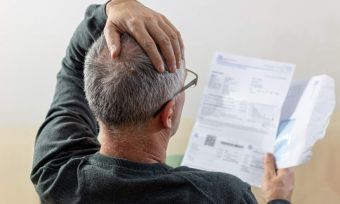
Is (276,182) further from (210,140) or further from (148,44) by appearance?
(148,44)

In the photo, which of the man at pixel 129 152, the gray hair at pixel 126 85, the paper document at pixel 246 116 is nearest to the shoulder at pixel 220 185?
the man at pixel 129 152

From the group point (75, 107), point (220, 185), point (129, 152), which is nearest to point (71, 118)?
point (75, 107)

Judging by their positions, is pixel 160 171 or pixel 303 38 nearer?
pixel 160 171

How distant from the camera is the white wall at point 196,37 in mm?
1366

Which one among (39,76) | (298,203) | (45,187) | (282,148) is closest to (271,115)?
(282,148)

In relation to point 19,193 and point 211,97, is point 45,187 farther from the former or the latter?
point 19,193

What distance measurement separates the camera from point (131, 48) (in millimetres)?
760

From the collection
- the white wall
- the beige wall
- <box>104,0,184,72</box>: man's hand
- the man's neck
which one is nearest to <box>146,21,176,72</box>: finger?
<box>104,0,184,72</box>: man's hand

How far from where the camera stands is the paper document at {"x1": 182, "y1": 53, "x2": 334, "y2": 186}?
114 cm

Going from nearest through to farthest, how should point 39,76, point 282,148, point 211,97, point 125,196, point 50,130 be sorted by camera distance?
point 125,196 < point 50,130 < point 282,148 < point 211,97 < point 39,76

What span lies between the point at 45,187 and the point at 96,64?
241 millimetres

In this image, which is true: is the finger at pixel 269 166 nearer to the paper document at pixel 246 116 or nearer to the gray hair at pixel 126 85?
the paper document at pixel 246 116

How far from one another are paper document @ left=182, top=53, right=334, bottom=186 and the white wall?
23cm

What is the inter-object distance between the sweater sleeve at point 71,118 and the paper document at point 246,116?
0.33 meters
